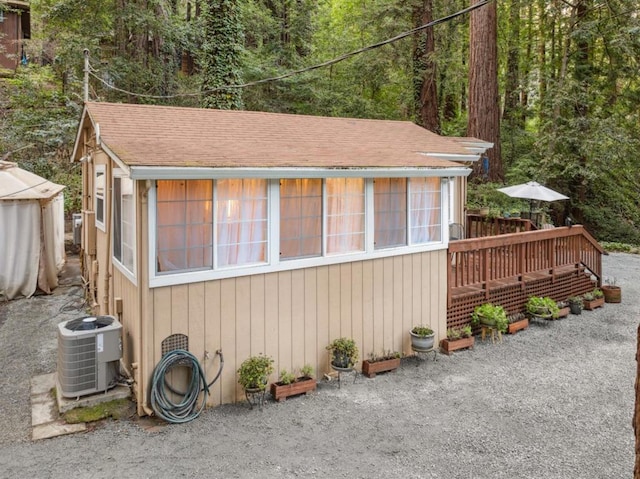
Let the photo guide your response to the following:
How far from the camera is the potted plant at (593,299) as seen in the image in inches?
335

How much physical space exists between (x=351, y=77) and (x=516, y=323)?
13.6 metres

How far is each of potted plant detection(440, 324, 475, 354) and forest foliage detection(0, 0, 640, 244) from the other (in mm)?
8827

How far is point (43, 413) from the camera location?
4.62 metres

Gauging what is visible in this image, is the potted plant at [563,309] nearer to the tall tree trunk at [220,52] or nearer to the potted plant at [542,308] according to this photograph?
the potted plant at [542,308]

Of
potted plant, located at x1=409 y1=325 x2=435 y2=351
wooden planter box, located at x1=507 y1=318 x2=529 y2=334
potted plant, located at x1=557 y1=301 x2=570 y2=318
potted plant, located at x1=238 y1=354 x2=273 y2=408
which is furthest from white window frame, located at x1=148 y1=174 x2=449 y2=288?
potted plant, located at x1=557 y1=301 x2=570 y2=318

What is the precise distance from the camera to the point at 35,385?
17.4 feet

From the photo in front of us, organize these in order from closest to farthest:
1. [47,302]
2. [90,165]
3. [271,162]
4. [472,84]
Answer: [271,162] → [90,165] → [47,302] → [472,84]

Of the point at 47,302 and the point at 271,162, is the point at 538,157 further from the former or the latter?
the point at 47,302

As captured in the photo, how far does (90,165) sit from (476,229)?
854cm

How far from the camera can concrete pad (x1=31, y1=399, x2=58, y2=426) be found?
14.7 ft

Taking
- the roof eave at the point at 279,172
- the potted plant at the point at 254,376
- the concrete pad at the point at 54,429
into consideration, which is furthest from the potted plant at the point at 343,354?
the concrete pad at the point at 54,429

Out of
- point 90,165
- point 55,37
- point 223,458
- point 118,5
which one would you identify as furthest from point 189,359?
point 55,37

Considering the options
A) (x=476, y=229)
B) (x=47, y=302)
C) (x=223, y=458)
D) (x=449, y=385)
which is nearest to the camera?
(x=223, y=458)

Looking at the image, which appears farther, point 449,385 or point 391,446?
point 449,385
